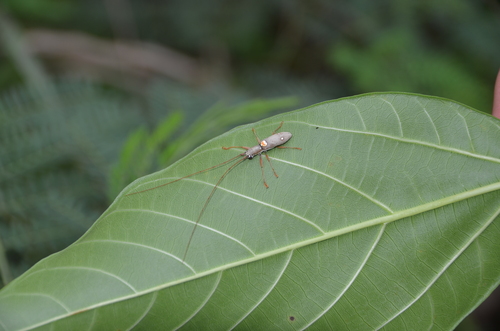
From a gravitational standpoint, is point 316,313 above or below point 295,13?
below

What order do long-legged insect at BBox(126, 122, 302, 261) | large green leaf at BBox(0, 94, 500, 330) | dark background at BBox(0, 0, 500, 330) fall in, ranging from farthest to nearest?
dark background at BBox(0, 0, 500, 330) < long-legged insect at BBox(126, 122, 302, 261) < large green leaf at BBox(0, 94, 500, 330)

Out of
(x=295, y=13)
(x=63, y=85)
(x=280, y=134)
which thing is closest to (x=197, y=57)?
(x=295, y=13)

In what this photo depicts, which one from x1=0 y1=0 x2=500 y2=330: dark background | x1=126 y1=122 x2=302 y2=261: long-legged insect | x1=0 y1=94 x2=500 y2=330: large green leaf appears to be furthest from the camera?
x1=0 y1=0 x2=500 y2=330: dark background

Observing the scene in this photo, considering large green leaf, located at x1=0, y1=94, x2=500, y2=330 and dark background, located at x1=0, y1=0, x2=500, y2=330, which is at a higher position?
dark background, located at x1=0, y1=0, x2=500, y2=330

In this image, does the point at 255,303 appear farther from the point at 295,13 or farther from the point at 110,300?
the point at 295,13

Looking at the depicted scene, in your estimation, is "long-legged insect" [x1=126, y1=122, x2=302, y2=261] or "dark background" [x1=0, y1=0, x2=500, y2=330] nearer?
"long-legged insect" [x1=126, y1=122, x2=302, y2=261]

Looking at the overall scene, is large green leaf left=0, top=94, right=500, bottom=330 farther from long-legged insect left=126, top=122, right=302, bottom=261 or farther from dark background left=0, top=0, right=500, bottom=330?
dark background left=0, top=0, right=500, bottom=330

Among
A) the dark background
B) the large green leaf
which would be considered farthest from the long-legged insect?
the dark background
